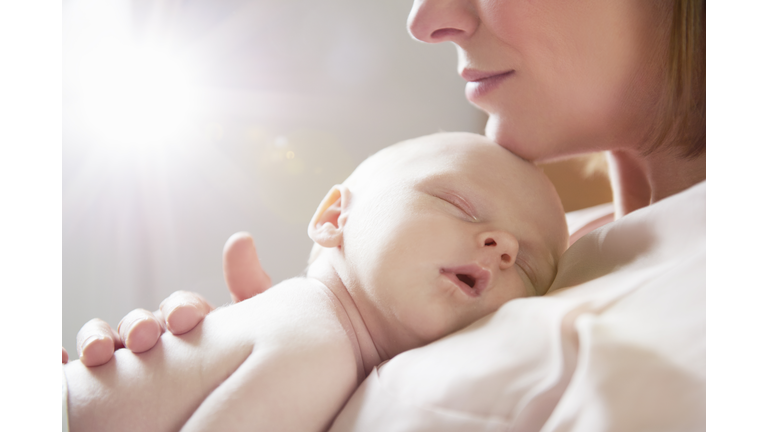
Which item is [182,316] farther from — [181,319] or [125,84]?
[125,84]

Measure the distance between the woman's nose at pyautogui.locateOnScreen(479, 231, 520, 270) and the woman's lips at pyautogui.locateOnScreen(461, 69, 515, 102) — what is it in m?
0.31

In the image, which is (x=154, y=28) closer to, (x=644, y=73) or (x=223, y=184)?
(x=223, y=184)

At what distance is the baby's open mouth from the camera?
0.62 m

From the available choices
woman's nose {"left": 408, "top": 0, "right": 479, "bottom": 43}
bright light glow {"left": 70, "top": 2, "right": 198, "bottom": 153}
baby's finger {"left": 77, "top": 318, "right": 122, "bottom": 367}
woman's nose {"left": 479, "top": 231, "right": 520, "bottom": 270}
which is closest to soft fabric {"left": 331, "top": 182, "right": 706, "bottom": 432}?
woman's nose {"left": 479, "top": 231, "right": 520, "bottom": 270}

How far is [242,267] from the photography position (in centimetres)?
94

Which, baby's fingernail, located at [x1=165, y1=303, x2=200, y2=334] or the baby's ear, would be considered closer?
baby's fingernail, located at [x1=165, y1=303, x2=200, y2=334]

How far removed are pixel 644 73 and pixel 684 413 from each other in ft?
2.05

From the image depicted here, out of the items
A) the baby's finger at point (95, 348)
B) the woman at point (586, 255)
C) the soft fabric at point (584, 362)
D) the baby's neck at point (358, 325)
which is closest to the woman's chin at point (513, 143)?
the woman at point (586, 255)

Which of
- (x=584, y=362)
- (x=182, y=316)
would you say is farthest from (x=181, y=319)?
(x=584, y=362)

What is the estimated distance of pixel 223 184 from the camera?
1.34 meters

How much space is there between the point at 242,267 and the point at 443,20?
2.09 feet

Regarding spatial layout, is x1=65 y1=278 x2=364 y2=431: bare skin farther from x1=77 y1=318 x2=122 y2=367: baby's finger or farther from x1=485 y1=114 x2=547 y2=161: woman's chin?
x1=485 y1=114 x2=547 y2=161: woman's chin

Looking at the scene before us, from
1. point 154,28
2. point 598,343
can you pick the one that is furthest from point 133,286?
point 598,343

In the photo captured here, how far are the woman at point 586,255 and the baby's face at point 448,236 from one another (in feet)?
0.21
